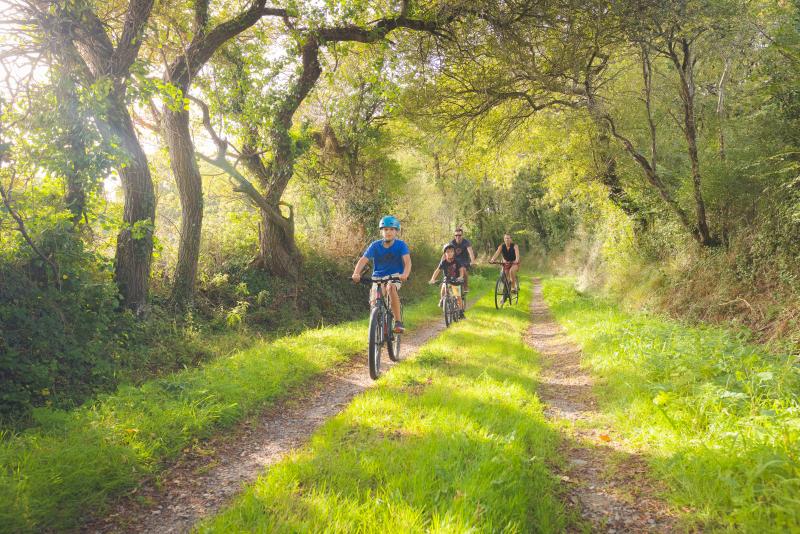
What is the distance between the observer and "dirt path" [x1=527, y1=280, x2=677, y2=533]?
284 cm

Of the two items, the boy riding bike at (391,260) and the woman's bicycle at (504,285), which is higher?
the boy riding bike at (391,260)

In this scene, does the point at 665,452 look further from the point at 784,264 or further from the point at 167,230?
the point at 167,230

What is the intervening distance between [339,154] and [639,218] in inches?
435

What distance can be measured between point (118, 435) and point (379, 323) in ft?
12.2

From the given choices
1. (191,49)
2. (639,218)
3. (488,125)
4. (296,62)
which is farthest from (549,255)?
(191,49)

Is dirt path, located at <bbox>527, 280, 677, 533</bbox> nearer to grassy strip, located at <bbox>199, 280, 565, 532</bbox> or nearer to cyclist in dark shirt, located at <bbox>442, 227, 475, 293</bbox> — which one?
grassy strip, located at <bbox>199, 280, 565, 532</bbox>

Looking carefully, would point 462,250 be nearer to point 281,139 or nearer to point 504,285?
point 504,285

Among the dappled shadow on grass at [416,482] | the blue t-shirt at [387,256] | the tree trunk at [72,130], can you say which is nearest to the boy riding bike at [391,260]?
the blue t-shirt at [387,256]

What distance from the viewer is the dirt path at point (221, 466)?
3.03 metres

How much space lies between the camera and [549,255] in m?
35.3

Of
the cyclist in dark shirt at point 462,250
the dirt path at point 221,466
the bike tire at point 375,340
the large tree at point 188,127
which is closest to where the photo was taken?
the dirt path at point 221,466

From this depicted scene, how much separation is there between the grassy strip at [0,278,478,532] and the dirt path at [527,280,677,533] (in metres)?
3.38

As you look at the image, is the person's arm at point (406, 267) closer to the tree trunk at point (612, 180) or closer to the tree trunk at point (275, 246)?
the tree trunk at point (275, 246)

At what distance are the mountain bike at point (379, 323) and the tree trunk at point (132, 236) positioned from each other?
4.13 meters
